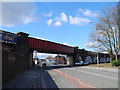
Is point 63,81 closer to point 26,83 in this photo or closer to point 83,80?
point 83,80

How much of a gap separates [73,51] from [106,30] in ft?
52.7

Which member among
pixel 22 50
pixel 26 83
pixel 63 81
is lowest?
pixel 63 81

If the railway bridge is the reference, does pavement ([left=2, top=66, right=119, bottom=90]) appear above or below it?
below

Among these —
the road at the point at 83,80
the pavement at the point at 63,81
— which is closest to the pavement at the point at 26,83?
the pavement at the point at 63,81

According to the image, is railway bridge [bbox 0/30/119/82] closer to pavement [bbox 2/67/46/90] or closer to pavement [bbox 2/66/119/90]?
pavement [bbox 2/67/46/90]

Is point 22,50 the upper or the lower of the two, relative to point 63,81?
upper

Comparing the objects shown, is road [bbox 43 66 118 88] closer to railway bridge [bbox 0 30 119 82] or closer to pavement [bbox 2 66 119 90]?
pavement [bbox 2 66 119 90]

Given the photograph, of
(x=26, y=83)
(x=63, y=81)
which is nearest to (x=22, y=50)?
(x=63, y=81)

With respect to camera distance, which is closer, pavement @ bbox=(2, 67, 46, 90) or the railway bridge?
pavement @ bbox=(2, 67, 46, 90)

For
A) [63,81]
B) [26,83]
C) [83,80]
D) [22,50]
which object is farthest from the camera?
[22,50]


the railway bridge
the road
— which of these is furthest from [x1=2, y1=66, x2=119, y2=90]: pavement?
the railway bridge

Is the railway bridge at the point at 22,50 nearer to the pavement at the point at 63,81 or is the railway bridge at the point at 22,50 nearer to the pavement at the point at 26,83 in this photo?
the pavement at the point at 26,83

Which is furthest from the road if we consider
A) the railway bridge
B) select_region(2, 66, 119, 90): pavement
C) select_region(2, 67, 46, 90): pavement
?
the railway bridge

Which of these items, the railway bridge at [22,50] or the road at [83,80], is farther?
the railway bridge at [22,50]
